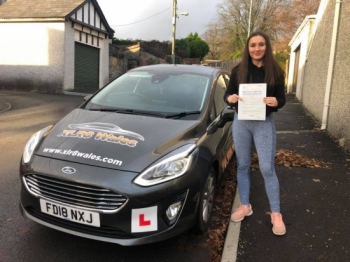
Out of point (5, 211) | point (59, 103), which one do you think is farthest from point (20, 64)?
point (5, 211)

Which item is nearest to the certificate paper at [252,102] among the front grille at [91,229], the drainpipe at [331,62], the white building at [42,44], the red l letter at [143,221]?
the red l letter at [143,221]

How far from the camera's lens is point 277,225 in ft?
10.4

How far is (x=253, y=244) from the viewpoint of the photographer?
Answer: 9.89 ft

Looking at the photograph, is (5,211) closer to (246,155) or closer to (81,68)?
(246,155)

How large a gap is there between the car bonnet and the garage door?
50.8 ft

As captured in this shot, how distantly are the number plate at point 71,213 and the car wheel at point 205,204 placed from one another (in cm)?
94

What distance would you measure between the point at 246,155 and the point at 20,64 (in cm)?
1643

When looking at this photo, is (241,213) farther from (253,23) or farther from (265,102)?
(253,23)

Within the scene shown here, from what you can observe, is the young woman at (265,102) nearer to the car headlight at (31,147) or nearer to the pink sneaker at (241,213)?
the pink sneaker at (241,213)

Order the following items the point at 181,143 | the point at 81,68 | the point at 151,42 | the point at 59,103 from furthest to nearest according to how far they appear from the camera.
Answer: the point at 151,42 < the point at 81,68 < the point at 59,103 < the point at 181,143

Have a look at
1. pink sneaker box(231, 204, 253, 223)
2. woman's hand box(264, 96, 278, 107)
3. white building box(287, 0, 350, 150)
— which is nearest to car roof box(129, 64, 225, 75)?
woman's hand box(264, 96, 278, 107)

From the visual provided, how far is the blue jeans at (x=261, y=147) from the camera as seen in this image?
10.0 ft

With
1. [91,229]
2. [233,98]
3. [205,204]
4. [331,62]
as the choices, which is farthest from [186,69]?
[331,62]

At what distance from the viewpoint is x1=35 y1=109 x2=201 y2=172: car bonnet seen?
2635 millimetres
